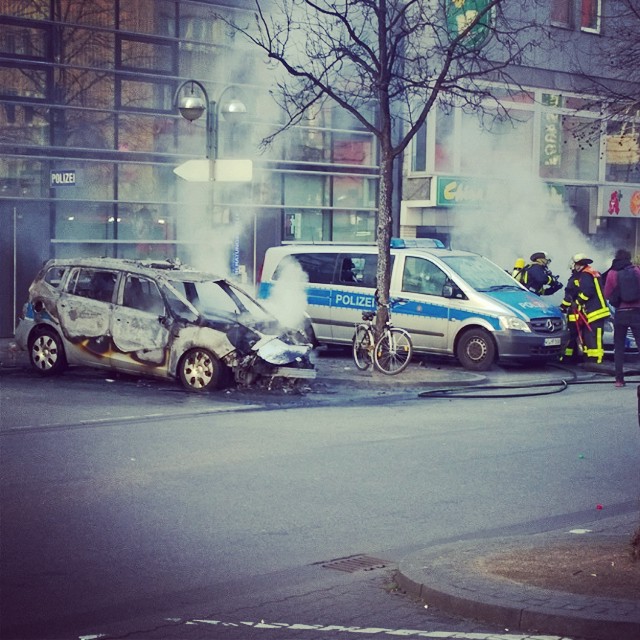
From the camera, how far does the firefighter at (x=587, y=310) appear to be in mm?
17734

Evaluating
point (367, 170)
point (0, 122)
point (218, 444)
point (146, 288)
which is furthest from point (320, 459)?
point (367, 170)

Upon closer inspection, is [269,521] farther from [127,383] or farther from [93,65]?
[93,65]

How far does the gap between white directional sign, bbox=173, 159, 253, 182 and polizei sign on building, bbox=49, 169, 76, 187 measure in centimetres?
353

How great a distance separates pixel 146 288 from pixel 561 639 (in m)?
10.1

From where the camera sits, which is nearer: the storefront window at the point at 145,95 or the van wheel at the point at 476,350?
the van wheel at the point at 476,350

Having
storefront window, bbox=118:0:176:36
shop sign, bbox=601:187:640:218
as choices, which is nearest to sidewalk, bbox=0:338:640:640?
storefront window, bbox=118:0:176:36

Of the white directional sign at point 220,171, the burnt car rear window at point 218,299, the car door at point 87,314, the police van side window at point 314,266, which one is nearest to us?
the burnt car rear window at point 218,299

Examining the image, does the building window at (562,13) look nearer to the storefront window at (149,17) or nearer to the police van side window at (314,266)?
the storefront window at (149,17)

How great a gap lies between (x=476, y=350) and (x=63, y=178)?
24.8 feet

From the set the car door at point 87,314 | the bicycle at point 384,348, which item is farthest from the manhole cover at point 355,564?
the bicycle at point 384,348

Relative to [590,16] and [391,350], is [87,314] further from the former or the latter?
[590,16]

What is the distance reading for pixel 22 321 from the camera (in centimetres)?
1564

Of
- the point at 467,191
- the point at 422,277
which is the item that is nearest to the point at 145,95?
the point at 422,277

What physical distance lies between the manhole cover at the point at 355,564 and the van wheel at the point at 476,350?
10.1m
